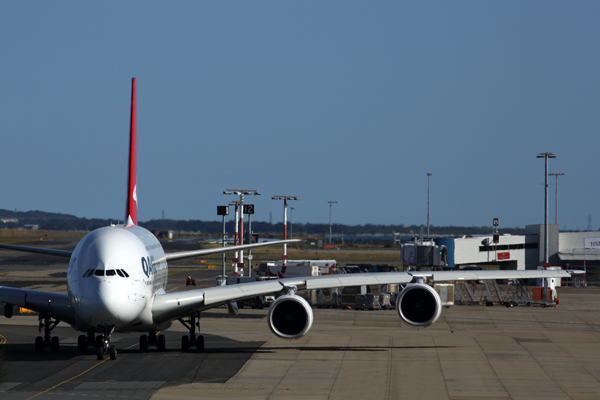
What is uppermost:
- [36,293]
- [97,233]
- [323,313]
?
[97,233]

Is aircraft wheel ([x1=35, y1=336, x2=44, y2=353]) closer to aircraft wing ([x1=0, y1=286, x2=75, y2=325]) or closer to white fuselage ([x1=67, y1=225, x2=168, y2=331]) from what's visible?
aircraft wing ([x1=0, y1=286, x2=75, y2=325])

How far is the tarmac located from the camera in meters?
22.3

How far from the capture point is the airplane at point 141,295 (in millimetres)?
23859

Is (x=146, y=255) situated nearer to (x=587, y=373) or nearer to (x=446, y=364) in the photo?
(x=446, y=364)

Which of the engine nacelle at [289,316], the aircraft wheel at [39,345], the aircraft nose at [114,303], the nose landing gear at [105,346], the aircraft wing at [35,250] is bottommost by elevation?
the aircraft wheel at [39,345]

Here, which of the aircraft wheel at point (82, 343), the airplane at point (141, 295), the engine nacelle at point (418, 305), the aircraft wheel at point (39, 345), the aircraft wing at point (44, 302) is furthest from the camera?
the aircraft wheel at point (39, 345)

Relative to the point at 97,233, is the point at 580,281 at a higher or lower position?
lower

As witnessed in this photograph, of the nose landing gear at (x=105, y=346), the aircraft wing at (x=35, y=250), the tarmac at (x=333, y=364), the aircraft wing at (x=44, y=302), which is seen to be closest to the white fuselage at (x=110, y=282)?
the nose landing gear at (x=105, y=346)

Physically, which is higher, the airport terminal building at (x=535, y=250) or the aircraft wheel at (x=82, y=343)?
the airport terminal building at (x=535, y=250)

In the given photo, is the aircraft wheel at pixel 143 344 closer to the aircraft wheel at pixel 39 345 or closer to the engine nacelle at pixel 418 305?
the aircraft wheel at pixel 39 345

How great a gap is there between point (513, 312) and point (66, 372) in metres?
35.3

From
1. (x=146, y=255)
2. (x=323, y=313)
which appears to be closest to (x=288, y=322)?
(x=146, y=255)

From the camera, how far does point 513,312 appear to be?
51.4 metres

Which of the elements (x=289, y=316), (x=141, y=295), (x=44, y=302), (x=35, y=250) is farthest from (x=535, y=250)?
(x=44, y=302)
